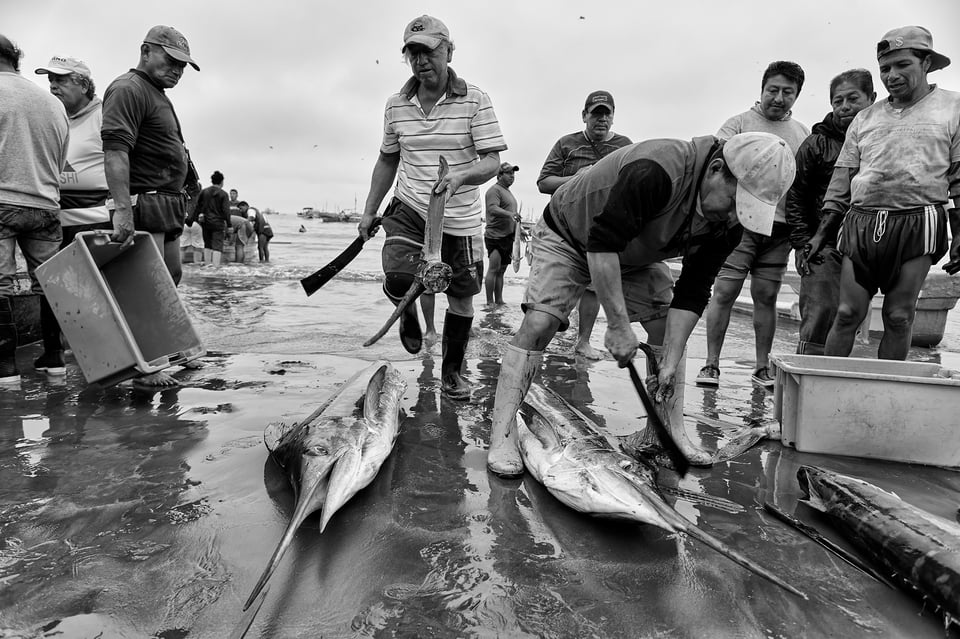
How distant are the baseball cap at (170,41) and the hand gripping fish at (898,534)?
477 centimetres

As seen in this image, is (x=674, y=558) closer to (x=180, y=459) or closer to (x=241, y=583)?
(x=241, y=583)

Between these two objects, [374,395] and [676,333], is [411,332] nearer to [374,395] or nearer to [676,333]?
[374,395]

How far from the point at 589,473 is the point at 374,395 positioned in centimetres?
145

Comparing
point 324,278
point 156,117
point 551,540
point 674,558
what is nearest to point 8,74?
point 156,117

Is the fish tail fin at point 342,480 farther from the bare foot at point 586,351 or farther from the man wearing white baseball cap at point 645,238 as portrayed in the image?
the bare foot at point 586,351

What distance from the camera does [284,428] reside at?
10.3ft

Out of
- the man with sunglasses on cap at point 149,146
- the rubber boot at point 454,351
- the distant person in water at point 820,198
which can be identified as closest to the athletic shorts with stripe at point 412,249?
the rubber boot at point 454,351

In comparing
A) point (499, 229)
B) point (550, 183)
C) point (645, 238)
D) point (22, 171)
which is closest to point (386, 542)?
point (645, 238)

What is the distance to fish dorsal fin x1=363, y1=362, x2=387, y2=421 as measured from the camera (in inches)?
125

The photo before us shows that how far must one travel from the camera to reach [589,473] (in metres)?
2.48

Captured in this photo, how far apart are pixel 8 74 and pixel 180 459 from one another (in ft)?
11.1

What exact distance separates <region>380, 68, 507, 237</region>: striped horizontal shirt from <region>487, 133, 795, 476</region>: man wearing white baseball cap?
0.97 m

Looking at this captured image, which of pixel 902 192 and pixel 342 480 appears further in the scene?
pixel 902 192

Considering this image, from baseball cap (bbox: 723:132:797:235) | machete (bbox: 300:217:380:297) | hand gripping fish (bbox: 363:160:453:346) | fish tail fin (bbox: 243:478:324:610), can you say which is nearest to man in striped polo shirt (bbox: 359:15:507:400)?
machete (bbox: 300:217:380:297)
